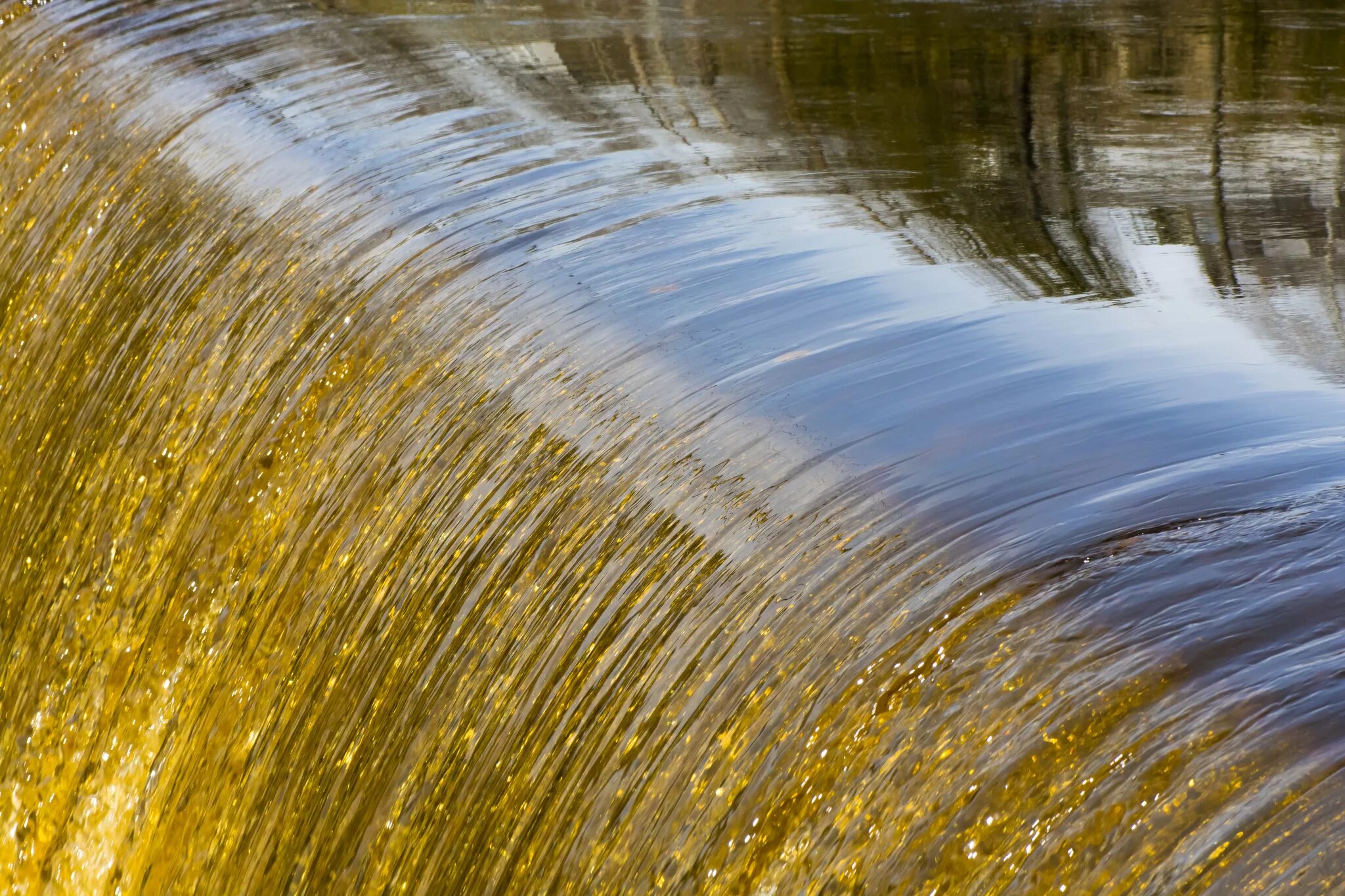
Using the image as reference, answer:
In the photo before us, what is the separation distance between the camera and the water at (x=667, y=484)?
1.51 m

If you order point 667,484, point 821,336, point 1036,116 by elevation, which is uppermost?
point 1036,116

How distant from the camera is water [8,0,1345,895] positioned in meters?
1.51

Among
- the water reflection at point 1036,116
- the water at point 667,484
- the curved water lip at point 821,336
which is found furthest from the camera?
the water reflection at point 1036,116

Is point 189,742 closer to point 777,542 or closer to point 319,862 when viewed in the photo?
point 319,862

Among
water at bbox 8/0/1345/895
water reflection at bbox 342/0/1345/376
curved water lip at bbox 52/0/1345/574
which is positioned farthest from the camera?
water reflection at bbox 342/0/1345/376

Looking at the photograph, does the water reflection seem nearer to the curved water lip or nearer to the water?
the water

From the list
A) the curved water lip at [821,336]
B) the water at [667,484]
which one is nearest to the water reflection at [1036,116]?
the water at [667,484]

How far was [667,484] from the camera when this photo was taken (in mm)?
2029

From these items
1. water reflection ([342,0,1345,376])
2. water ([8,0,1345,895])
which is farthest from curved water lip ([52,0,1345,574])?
water reflection ([342,0,1345,376])

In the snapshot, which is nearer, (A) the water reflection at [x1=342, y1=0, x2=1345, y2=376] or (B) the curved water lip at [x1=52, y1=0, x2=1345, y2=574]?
(B) the curved water lip at [x1=52, y1=0, x2=1345, y2=574]

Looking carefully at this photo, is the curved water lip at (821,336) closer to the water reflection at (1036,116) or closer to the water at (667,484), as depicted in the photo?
the water at (667,484)

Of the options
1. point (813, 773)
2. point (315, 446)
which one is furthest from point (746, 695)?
point (315, 446)

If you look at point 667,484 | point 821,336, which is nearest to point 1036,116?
point 821,336

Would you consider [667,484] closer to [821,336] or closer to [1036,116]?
[821,336]
